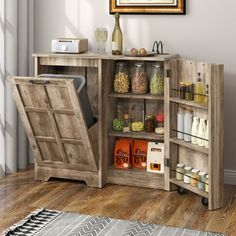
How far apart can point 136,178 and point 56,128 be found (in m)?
0.79

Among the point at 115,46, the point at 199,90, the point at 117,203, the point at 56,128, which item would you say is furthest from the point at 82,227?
the point at 115,46

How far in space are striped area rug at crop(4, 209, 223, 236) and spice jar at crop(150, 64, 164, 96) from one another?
1182mm

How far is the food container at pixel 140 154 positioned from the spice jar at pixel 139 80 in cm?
44

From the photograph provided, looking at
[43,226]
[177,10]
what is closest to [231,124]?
[177,10]

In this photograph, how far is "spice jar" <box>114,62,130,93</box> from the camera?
15.6 ft

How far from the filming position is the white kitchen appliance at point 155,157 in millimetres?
4746

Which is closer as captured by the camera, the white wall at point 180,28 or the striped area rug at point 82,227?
the striped area rug at point 82,227

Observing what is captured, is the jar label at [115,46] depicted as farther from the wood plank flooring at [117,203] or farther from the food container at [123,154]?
the wood plank flooring at [117,203]

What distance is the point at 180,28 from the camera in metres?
4.89

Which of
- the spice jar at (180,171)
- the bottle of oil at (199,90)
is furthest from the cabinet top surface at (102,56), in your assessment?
the spice jar at (180,171)

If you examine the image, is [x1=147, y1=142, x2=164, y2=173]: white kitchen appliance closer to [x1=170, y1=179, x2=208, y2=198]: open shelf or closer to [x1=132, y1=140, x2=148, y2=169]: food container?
[x1=132, y1=140, x2=148, y2=169]: food container

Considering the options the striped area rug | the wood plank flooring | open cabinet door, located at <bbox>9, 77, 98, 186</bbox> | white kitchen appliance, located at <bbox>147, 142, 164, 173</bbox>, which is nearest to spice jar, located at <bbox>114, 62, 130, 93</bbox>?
open cabinet door, located at <bbox>9, 77, 98, 186</bbox>

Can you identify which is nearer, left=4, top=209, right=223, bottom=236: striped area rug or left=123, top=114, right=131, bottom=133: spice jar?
left=4, top=209, right=223, bottom=236: striped area rug

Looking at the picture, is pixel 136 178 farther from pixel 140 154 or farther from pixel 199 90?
pixel 199 90
